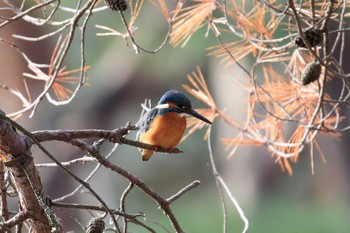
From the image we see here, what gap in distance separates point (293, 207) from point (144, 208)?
955 millimetres

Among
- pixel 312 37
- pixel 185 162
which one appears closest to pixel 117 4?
pixel 312 37

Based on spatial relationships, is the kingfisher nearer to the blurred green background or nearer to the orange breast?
the orange breast

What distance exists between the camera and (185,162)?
5.35m

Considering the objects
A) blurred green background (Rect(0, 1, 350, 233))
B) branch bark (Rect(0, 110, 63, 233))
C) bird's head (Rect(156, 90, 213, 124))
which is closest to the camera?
branch bark (Rect(0, 110, 63, 233))

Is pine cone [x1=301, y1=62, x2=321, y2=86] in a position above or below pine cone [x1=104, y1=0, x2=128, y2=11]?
below

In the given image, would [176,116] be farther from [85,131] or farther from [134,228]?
[134,228]

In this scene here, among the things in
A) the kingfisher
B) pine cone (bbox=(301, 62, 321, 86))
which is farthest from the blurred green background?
pine cone (bbox=(301, 62, 321, 86))

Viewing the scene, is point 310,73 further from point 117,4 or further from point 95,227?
point 95,227

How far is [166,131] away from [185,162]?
3.88 meters

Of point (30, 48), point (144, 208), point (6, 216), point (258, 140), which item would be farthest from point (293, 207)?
point (6, 216)

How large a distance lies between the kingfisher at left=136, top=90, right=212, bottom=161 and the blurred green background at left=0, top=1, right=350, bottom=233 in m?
3.23

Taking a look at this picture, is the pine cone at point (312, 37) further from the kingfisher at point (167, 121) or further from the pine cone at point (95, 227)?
the pine cone at point (95, 227)

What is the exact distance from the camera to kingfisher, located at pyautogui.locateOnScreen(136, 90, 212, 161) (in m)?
1.48

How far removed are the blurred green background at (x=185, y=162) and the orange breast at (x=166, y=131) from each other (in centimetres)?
324
